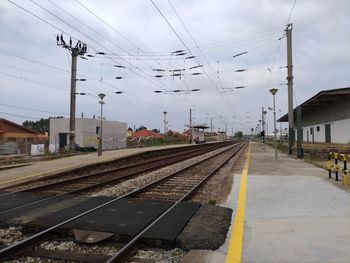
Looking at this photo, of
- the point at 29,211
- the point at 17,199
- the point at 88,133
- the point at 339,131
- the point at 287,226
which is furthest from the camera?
the point at 88,133

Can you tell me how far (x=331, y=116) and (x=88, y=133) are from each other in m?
28.1

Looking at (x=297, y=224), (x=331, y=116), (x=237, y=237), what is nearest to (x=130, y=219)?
(x=237, y=237)

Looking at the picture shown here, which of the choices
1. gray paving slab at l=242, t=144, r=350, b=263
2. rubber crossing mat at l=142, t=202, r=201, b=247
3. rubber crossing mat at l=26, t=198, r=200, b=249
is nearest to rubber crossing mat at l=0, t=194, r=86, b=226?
rubber crossing mat at l=26, t=198, r=200, b=249

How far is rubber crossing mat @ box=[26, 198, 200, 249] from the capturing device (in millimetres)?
5906

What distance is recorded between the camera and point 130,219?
6898 mm

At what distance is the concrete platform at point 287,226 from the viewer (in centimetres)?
486

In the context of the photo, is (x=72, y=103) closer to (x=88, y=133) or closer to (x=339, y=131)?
(x=88, y=133)

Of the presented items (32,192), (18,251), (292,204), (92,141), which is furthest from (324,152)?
(92,141)

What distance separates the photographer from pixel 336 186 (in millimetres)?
10805

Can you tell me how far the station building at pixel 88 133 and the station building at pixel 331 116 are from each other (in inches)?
926

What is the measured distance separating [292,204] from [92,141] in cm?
3899

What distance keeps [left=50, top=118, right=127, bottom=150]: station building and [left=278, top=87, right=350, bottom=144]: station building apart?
2353cm

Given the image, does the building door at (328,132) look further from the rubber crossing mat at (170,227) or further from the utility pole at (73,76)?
the rubber crossing mat at (170,227)

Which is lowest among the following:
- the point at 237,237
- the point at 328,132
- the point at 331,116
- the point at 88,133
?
the point at 237,237
